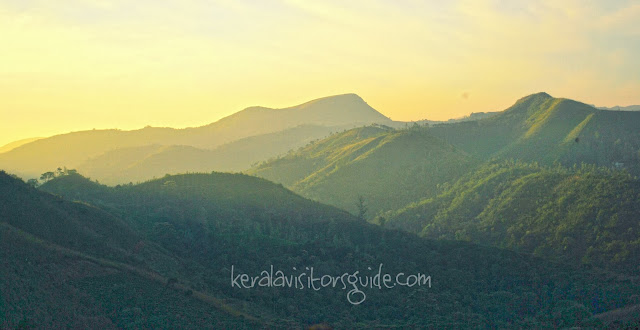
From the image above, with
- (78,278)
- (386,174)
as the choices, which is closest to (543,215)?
(386,174)

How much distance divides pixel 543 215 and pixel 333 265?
2286 inches

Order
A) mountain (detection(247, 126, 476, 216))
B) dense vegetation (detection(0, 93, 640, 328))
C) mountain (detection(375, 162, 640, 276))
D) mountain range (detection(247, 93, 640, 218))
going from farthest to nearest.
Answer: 1. mountain range (detection(247, 93, 640, 218))
2. mountain (detection(247, 126, 476, 216))
3. mountain (detection(375, 162, 640, 276))
4. dense vegetation (detection(0, 93, 640, 328))

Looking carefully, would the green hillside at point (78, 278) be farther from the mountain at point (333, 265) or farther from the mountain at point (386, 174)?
the mountain at point (386, 174)

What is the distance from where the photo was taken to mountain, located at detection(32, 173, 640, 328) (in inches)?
2421

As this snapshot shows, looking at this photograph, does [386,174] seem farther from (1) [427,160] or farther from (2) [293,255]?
(2) [293,255]

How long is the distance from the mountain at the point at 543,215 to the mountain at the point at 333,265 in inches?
838

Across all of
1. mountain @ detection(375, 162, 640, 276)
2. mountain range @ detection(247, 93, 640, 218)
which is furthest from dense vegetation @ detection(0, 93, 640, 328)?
mountain range @ detection(247, 93, 640, 218)

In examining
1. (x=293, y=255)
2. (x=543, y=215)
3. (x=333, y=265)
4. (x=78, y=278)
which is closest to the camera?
(x=78, y=278)

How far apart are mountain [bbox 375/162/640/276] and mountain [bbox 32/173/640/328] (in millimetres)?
21278

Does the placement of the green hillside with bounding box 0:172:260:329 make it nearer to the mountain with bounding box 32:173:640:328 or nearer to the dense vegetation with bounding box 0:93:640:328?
the dense vegetation with bounding box 0:93:640:328

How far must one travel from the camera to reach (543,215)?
112m

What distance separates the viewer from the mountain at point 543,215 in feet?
320

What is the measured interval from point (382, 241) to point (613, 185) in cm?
5612

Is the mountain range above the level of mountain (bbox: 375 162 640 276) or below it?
above
